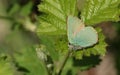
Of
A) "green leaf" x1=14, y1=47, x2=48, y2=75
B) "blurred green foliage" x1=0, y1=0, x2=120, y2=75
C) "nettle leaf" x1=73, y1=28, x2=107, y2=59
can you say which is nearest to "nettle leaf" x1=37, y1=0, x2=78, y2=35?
"blurred green foliage" x1=0, y1=0, x2=120, y2=75

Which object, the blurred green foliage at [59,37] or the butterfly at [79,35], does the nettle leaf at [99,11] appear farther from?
the butterfly at [79,35]

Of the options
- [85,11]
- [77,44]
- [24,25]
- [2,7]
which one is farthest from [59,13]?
[2,7]

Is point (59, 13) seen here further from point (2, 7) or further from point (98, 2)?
point (2, 7)

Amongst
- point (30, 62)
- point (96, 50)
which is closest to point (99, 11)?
point (96, 50)

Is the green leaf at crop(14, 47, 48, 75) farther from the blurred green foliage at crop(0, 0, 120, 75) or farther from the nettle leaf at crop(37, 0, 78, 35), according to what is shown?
the nettle leaf at crop(37, 0, 78, 35)

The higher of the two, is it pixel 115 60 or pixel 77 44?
pixel 77 44

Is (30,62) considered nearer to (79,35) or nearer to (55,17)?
(55,17)
